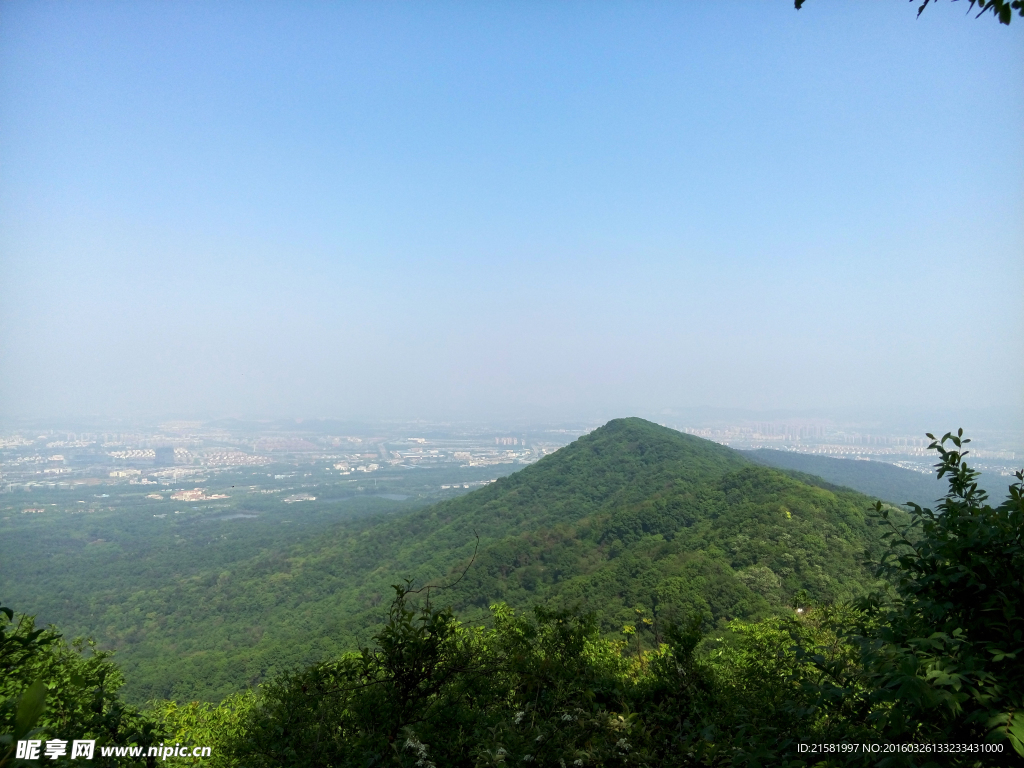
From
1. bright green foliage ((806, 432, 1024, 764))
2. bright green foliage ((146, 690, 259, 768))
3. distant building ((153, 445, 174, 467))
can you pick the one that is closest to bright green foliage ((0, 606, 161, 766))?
bright green foliage ((146, 690, 259, 768))

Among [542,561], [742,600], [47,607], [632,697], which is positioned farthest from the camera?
[47,607]

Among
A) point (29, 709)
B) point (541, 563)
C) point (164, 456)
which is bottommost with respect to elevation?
point (164, 456)

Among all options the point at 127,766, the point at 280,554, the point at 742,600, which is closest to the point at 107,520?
the point at 280,554

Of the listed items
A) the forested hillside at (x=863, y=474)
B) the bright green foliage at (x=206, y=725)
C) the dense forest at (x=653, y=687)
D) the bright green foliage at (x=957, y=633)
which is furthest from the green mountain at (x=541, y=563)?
the forested hillside at (x=863, y=474)

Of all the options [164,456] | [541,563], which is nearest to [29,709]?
[541,563]

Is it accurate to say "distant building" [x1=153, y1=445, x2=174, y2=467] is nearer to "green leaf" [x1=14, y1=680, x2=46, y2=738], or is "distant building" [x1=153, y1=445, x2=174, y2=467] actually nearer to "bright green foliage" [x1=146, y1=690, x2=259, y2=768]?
"bright green foliage" [x1=146, y1=690, x2=259, y2=768]

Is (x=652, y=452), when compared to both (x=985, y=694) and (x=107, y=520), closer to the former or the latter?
(x=985, y=694)

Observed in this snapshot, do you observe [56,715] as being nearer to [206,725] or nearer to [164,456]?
[206,725]

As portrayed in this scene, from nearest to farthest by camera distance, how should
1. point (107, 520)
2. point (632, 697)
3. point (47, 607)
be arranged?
point (632, 697), point (47, 607), point (107, 520)
